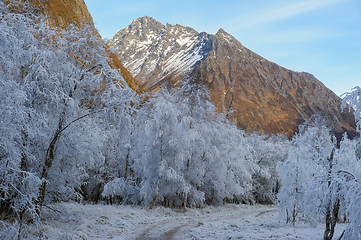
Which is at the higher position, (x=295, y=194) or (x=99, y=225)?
(x=295, y=194)

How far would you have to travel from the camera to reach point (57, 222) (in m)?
10.2

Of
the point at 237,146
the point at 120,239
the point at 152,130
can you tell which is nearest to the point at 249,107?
the point at 237,146

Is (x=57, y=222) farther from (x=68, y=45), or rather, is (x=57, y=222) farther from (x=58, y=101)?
(x=68, y=45)

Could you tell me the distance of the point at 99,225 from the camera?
1138 cm

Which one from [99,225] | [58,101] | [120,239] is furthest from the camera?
[99,225]

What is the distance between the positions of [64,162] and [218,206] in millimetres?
20340

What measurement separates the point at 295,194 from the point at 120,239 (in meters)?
12.7

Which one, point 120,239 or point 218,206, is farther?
point 218,206

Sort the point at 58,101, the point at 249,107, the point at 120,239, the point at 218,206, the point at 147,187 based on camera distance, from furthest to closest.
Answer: the point at 249,107, the point at 218,206, the point at 147,187, the point at 120,239, the point at 58,101

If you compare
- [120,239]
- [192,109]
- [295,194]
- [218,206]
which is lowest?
[218,206]

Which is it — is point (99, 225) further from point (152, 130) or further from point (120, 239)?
point (152, 130)

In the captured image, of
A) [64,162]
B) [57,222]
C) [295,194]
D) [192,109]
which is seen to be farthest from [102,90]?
[295,194]

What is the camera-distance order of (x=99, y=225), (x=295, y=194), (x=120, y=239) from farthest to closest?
1. (x=295, y=194)
2. (x=99, y=225)
3. (x=120, y=239)

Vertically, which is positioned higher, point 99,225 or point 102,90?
point 102,90
